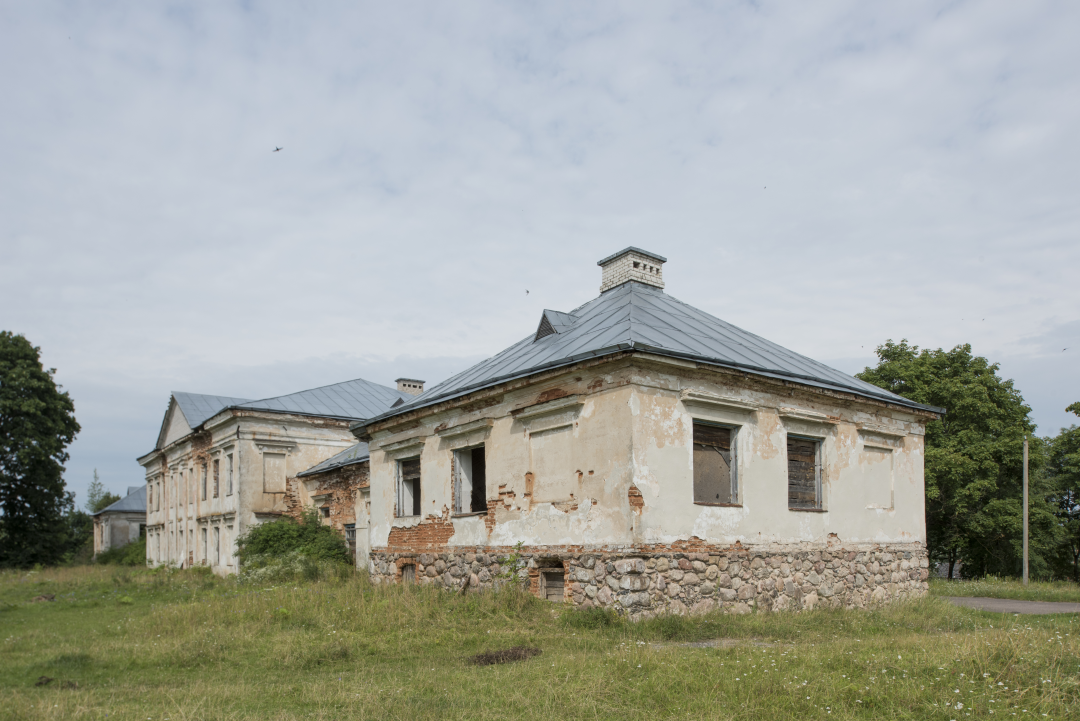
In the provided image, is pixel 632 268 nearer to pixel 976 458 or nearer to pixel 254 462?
pixel 254 462

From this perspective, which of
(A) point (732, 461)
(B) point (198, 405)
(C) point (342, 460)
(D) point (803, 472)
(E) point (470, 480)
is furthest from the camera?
(B) point (198, 405)

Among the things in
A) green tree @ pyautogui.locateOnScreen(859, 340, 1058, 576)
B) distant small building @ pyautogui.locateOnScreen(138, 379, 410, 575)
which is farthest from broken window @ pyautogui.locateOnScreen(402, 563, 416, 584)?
green tree @ pyautogui.locateOnScreen(859, 340, 1058, 576)

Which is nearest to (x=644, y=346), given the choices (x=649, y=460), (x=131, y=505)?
(x=649, y=460)

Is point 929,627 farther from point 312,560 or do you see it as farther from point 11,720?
point 312,560

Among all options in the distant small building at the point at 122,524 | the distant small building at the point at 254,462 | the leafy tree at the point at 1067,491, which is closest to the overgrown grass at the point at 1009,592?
the leafy tree at the point at 1067,491

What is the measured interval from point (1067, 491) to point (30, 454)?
41.8m

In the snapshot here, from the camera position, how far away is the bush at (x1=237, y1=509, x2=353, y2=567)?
73.3 ft

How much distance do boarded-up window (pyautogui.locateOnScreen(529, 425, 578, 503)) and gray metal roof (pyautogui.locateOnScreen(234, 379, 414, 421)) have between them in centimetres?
1527

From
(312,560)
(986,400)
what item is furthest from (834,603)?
(986,400)

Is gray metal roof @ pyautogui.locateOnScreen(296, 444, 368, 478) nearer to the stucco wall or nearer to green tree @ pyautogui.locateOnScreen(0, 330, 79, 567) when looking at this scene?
the stucco wall

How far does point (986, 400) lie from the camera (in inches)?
1043

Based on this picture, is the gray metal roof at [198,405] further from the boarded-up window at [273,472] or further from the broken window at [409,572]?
the broken window at [409,572]

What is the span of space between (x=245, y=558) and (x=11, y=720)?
17.7 meters

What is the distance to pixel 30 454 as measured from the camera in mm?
33594
